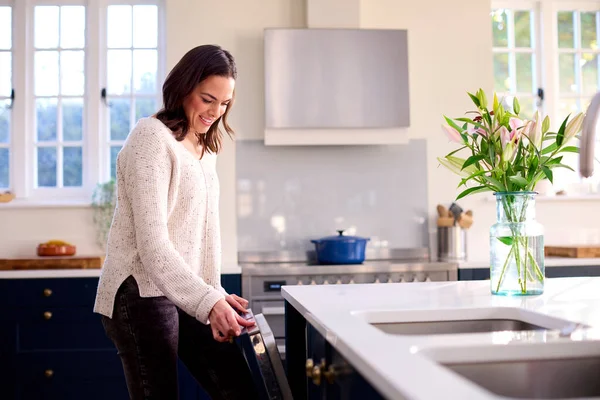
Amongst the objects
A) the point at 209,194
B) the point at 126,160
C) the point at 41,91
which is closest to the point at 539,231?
the point at 209,194

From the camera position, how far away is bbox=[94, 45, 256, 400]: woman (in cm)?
167

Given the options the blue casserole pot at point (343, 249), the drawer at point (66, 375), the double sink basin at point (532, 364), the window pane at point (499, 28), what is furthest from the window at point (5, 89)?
the double sink basin at point (532, 364)

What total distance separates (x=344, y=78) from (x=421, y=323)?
8.12 feet

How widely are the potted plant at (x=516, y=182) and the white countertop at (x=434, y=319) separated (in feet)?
0.21

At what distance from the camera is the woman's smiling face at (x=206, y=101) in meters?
1.93

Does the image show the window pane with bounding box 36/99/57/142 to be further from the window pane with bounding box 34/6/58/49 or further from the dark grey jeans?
the dark grey jeans

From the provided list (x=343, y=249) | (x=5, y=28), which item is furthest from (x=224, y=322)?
(x=5, y=28)

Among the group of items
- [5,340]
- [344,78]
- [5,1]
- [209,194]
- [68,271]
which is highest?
[5,1]

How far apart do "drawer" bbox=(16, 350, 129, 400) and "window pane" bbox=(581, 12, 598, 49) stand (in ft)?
11.0

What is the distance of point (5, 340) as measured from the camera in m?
3.55

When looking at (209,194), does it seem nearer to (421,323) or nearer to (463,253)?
(421,323)

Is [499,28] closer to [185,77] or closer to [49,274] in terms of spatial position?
[49,274]

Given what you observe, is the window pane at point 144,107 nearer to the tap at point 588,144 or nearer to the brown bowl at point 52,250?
the brown bowl at point 52,250

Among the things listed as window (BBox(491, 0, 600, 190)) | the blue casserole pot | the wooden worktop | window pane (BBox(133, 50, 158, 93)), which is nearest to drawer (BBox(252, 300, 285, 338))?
the blue casserole pot
